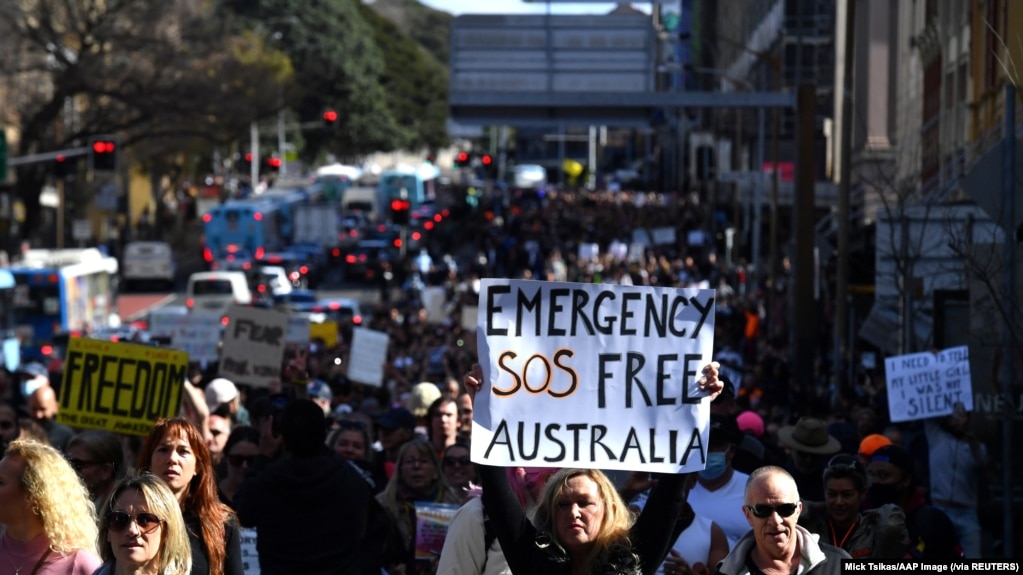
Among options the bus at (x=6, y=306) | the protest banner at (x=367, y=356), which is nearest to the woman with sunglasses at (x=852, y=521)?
the protest banner at (x=367, y=356)

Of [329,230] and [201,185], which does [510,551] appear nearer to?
[329,230]

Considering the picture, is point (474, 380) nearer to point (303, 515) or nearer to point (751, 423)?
point (303, 515)

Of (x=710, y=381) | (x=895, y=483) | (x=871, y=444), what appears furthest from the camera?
(x=871, y=444)

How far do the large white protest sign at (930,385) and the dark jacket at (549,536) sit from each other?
21.3 feet

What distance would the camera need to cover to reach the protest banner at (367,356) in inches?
822

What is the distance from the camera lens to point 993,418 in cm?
1359

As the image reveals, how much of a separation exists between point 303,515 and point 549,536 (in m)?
2.07

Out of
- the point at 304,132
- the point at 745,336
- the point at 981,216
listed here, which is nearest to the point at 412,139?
the point at 304,132

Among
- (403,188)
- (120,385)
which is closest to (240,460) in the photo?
(120,385)

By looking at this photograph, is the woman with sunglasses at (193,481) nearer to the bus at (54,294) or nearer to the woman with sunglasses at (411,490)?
the woman with sunglasses at (411,490)

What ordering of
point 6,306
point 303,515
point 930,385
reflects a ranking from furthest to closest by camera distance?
point 6,306 < point 930,385 < point 303,515

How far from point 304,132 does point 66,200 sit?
3282 cm

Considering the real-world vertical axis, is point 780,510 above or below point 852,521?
above

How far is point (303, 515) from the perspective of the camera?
316 inches
